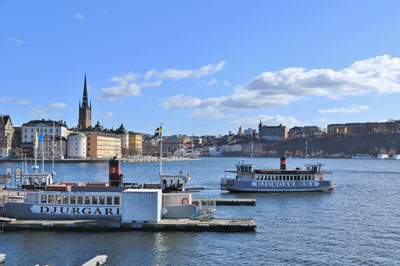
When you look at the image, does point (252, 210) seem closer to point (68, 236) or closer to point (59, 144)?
point (68, 236)

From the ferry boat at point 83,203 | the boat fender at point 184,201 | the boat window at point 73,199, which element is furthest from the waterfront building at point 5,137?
the boat fender at point 184,201

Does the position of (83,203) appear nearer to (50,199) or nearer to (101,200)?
(101,200)

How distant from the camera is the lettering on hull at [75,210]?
98.7 feet

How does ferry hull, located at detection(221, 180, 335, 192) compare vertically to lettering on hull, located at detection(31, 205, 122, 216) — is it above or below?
below

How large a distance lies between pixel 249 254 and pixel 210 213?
Result: 22.4 feet

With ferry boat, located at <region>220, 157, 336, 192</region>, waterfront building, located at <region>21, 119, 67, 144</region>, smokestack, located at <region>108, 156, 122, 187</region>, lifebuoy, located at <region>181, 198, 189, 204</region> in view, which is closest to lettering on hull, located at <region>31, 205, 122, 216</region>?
smokestack, located at <region>108, 156, 122, 187</region>

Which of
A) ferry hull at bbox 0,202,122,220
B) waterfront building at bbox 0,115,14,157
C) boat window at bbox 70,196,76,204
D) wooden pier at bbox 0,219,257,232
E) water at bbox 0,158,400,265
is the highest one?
waterfront building at bbox 0,115,14,157

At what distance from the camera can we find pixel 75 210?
30.4 meters

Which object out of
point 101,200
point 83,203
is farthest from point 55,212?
point 101,200

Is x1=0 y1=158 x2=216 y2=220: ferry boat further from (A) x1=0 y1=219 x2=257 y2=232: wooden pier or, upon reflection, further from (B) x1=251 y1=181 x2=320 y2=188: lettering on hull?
(B) x1=251 y1=181 x2=320 y2=188: lettering on hull

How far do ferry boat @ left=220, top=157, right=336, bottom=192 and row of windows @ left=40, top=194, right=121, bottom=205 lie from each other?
28550 millimetres

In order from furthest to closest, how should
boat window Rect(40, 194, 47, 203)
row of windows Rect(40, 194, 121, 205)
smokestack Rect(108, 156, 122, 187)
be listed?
smokestack Rect(108, 156, 122, 187)
boat window Rect(40, 194, 47, 203)
row of windows Rect(40, 194, 121, 205)

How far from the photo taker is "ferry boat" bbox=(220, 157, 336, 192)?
57594 millimetres

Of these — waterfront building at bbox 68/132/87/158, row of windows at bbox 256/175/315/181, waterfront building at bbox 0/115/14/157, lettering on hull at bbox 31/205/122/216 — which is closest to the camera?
lettering on hull at bbox 31/205/122/216
